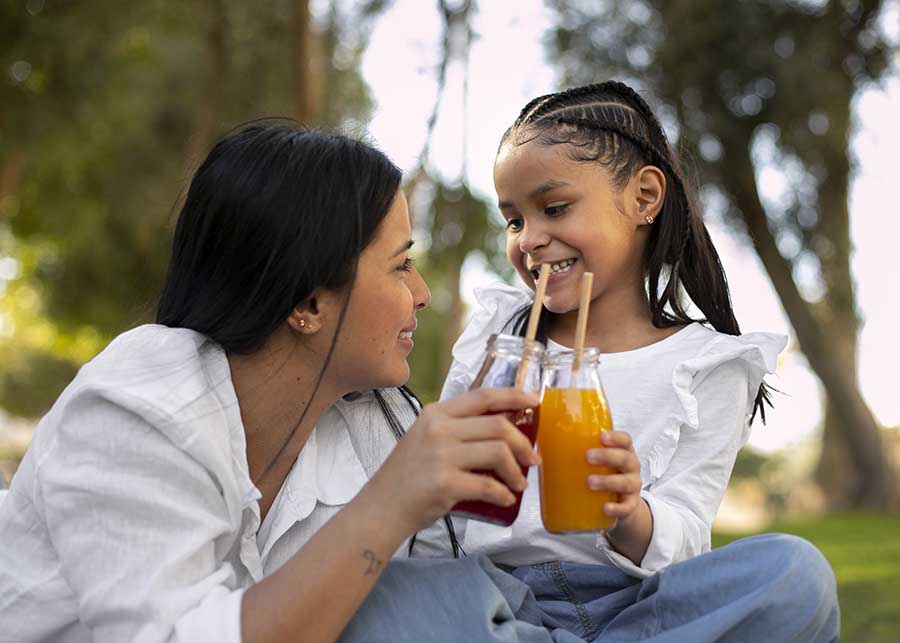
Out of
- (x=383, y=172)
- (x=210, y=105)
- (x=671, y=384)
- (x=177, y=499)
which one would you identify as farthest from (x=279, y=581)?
(x=210, y=105)

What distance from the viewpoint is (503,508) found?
6.52 feet

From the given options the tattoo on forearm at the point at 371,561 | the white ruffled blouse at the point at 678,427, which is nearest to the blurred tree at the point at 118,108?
the white ruffled blouse at the point at 678,427

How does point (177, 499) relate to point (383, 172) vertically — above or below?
below

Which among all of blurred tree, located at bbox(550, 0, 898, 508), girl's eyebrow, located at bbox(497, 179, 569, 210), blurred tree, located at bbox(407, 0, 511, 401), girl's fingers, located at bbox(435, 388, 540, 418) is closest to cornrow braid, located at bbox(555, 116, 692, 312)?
girl's eyebrow, located at bbox(497, 179, 569, 210)

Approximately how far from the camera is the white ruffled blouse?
247cm

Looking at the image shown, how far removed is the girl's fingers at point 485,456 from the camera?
1.77 m

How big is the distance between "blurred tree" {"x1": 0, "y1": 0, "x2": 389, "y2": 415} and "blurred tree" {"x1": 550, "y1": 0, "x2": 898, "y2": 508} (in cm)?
302

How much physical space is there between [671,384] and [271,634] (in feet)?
4.14

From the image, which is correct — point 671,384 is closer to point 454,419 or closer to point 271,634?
point 454,419

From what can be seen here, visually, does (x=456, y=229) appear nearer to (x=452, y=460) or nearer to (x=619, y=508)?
(x=619, y=508)

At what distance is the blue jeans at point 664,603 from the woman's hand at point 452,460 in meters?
0.22

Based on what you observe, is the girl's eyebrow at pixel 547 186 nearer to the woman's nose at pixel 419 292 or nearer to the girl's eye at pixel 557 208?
the girl's eye at pixel 557 208

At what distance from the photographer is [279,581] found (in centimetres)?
179

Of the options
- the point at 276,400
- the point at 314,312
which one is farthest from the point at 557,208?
the point at 276,400
